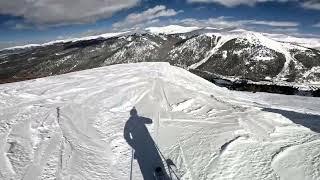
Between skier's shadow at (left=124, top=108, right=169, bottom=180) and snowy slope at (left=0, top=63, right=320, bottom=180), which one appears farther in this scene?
skier's shadow at (left=124, top=108, right=169, bottom=180)

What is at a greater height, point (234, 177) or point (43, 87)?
point (43, 87)

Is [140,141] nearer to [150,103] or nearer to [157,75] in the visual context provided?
[150,103]

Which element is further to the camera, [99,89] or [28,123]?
[99,89]

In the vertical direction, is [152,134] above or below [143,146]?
above

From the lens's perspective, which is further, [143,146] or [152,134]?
[152,134]

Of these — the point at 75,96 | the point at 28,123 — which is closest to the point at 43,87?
the point at 75,96
